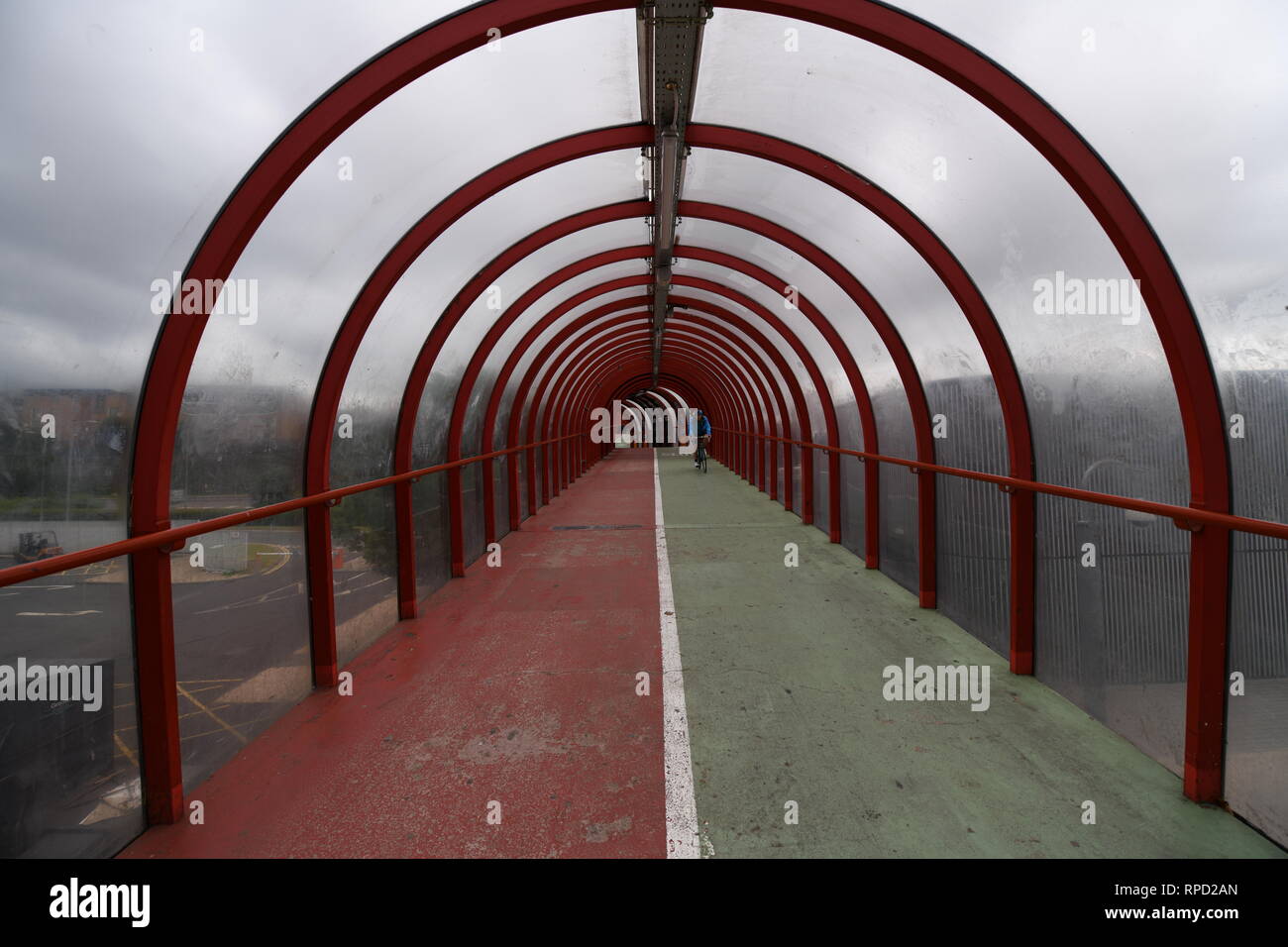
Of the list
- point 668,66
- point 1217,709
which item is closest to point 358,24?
point 668,66

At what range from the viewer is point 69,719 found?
2.83m

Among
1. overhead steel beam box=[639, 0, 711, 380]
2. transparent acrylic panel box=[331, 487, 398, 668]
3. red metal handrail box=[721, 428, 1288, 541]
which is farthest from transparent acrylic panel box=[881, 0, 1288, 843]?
transparent acrylic panel box=[331, 487, 398, 668]

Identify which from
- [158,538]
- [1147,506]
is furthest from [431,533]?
[1147,506]

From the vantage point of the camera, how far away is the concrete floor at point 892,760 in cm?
299

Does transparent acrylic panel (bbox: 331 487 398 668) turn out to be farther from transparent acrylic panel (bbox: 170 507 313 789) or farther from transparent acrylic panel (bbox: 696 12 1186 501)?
transparent acrylic panel (bbox: 696 12 1186 501)

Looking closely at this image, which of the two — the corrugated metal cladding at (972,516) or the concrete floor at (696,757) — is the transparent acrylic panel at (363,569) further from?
the corrugated metal cladding at (972,516)

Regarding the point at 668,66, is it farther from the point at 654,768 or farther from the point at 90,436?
the point at 654,768

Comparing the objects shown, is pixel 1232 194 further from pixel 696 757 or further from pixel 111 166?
pixel 111 166

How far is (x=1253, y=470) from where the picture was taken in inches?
121

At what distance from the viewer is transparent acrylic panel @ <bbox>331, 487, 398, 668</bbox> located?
208 inches

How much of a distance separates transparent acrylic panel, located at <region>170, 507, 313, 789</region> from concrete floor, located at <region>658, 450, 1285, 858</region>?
2.78 m

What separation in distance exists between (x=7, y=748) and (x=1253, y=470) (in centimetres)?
548

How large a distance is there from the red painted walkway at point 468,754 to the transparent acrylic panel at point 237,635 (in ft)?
0.53

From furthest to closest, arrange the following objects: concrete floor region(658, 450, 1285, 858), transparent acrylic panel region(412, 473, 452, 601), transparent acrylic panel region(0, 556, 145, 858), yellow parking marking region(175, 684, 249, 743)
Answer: transparent acrylic panel region(412, 473, 452, 601) → yellow parking marking region(175, 684, 249, 743) → concrete floor region(658, 450, 1285, 858) → transparent acrylic panel region(0, 556, 145, 858)
